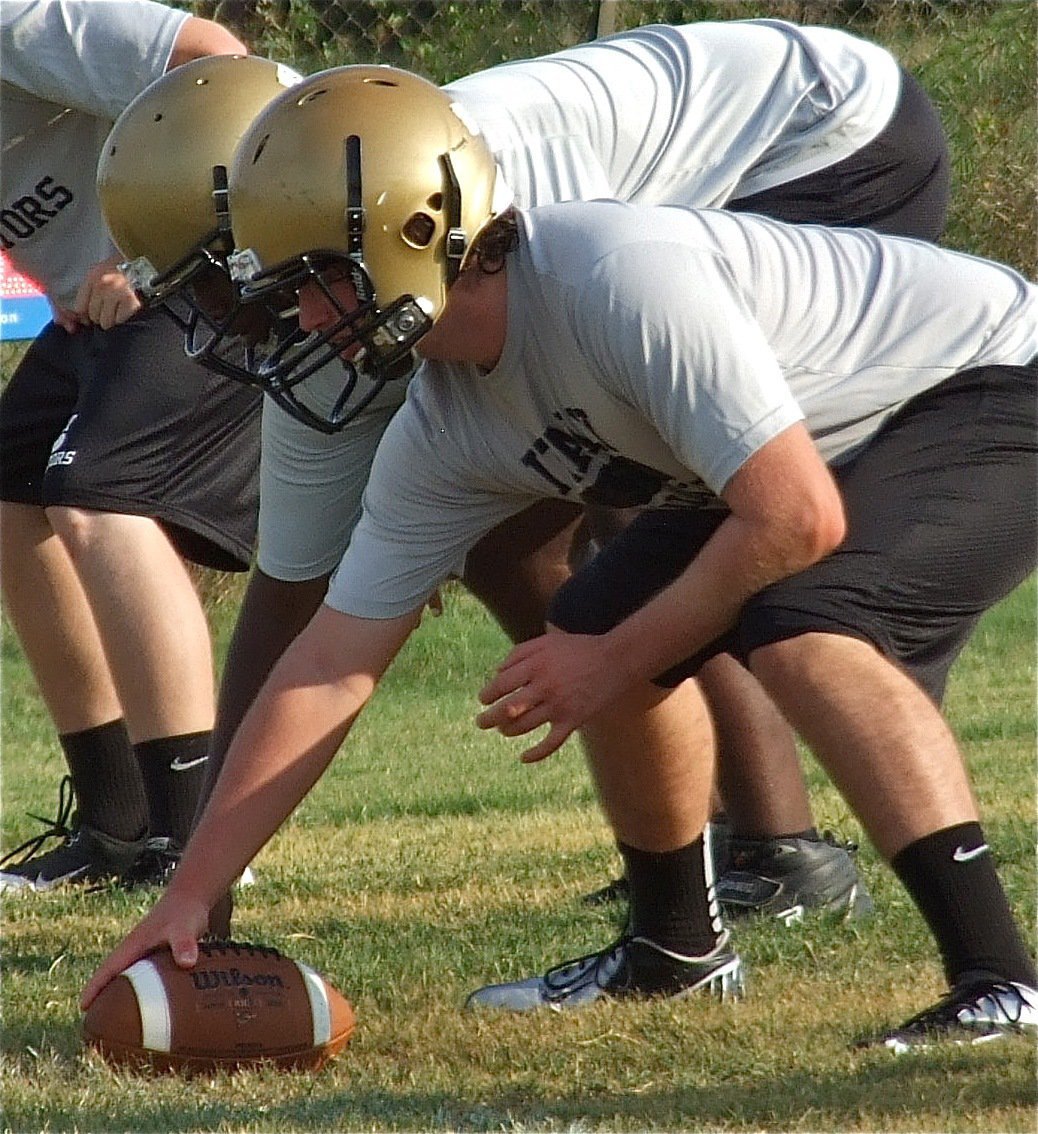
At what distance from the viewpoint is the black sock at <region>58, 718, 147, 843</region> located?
18.0ft

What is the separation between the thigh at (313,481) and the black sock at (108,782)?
4.17 feet

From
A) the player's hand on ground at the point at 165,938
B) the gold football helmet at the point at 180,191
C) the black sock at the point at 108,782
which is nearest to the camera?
the player's hand on ground at the point at 165,938

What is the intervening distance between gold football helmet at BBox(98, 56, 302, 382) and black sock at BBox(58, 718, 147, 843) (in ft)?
5.65

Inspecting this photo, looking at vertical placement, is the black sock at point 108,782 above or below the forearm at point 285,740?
below

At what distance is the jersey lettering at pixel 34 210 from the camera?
5.50 m

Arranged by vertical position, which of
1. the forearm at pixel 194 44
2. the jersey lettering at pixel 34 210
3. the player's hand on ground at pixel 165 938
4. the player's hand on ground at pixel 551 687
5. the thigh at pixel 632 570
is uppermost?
the forearm at pixel 194 44

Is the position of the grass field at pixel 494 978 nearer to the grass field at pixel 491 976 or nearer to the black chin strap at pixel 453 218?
the grass field at pixel 491 976

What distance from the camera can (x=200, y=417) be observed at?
5.27 meters

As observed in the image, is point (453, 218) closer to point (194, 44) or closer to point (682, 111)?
point (682, 111)

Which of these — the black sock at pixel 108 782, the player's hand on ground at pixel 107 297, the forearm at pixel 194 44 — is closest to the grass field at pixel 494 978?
the black sock at pixel 108 782

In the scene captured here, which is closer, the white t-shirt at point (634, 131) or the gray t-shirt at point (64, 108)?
the white t-shirt at point (634, 131)

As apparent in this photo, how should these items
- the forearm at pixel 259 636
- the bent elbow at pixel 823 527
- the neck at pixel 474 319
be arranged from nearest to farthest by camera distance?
the bent elbow at pixel 823 527 < the neck at pixel 474 319 < the forearm at pixel 259 636

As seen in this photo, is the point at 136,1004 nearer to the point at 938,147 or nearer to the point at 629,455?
the point at 629,455

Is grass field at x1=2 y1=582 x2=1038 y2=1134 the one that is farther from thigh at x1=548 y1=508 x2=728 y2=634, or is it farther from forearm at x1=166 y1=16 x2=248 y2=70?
forearm at x1=166 y1=16 x2=248 y2=70
